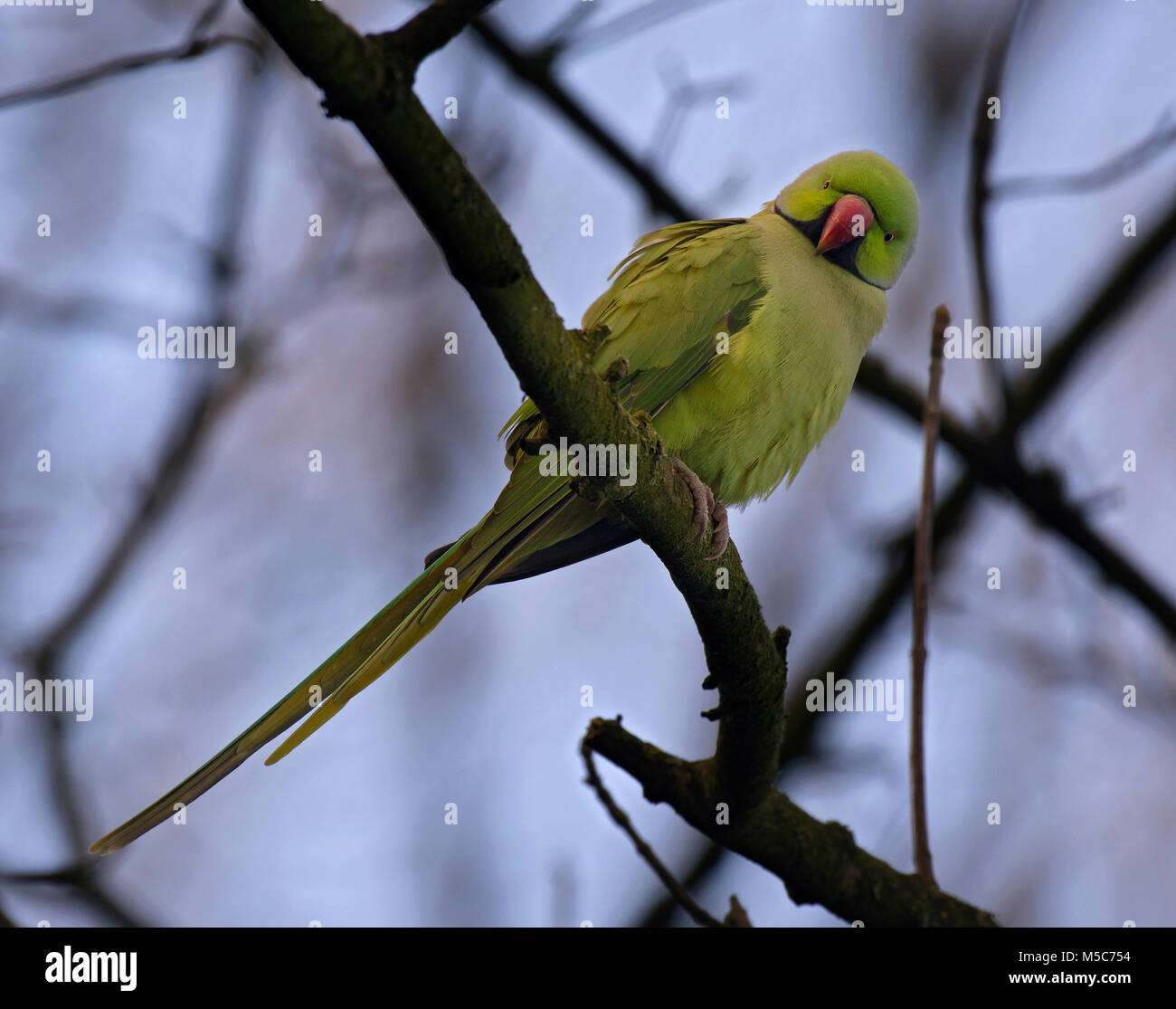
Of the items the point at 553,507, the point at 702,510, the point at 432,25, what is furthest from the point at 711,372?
the point at 432,25

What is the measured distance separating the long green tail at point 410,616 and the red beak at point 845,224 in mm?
1564

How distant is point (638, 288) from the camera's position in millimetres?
4031

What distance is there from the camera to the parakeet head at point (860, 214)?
4.12 metres

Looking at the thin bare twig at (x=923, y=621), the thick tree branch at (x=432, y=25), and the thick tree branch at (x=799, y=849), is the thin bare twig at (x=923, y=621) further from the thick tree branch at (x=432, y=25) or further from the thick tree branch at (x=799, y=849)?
the thick tree branch at (x=432, y=25)

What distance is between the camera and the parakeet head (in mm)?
4117

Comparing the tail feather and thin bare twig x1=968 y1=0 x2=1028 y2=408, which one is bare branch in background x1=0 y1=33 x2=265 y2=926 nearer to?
the tail feather

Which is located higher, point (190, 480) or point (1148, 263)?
point (1148, 263)

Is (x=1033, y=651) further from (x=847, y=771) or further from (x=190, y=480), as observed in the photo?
(x=190, y=480)

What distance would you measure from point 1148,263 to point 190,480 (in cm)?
484

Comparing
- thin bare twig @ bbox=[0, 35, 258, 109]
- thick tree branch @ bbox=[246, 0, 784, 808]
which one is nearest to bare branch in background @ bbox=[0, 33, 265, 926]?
thin bare twig @ bbox=[0, 35, 258, 109]
